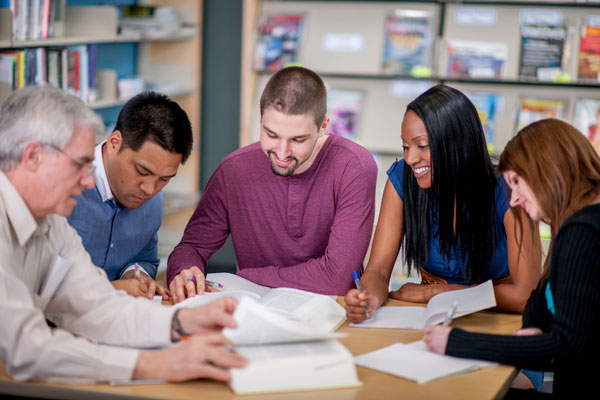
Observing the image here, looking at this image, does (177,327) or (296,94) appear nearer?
(177,327)

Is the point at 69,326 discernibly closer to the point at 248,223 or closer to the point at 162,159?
the point at 162,159

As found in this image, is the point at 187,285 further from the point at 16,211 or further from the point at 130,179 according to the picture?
the point at 16,211

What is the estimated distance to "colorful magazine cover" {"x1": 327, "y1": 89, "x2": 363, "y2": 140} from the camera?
14.9ft

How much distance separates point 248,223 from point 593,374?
3.95 ft

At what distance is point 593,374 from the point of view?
165 cm

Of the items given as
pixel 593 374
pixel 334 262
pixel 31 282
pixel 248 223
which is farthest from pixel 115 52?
pixel 593 374

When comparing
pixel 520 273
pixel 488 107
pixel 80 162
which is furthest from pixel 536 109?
pixel 80 162

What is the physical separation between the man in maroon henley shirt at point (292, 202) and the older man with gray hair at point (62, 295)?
1.79ft

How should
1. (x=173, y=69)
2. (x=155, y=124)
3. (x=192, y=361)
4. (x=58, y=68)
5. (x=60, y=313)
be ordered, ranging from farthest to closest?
(x=173, y=69) < (x=58, y=68) < (x=155, y=124) < (x=60, y=313) < (x=192, y=361)

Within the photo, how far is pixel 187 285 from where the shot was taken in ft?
6.58

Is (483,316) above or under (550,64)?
under

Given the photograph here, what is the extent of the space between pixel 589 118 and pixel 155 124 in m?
2.89

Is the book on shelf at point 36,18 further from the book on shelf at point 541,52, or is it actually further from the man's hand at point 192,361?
the book on shelf at point 541,52

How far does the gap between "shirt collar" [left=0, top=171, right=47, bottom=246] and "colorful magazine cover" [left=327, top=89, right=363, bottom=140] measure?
3105mm
